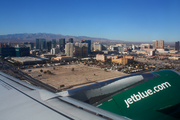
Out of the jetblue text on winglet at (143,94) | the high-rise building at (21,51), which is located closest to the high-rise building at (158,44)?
the high-rise building at (21,51)


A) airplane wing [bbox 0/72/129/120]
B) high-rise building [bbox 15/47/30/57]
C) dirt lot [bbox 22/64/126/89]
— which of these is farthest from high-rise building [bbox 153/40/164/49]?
airplane wing [bbox 0/72/129/120]

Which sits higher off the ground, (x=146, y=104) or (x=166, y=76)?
(x=166, y=76)

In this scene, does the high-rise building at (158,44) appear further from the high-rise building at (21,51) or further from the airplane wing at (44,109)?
the airplane wing at (44,109)

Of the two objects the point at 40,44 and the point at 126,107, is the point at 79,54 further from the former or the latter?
the point at 126,107

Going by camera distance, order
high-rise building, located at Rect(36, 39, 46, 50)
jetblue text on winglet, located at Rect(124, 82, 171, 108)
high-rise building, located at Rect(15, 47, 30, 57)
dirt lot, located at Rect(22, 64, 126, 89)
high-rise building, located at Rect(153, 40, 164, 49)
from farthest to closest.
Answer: high-rise building, located at Rect(153, 40, 164, 49) < high-rise building, located at Rect(36, 39, 46, 50) < high-rise building, located at Rect(15, 47, 30, 57) < dirt lot, located at Rect(22, 64, 126, 89) < jetblue text on winglet, located at Rect(124, 82, 171, 108)

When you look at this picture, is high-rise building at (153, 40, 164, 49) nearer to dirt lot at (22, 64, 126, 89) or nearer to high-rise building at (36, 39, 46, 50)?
Result: high-rise building at (36, 39, 46, 50)

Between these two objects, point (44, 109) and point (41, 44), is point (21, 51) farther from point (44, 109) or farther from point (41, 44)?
point (44, 109)

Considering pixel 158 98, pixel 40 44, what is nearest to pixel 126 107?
pixel 158 98

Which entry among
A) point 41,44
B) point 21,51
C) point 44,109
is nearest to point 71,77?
point 44,109
